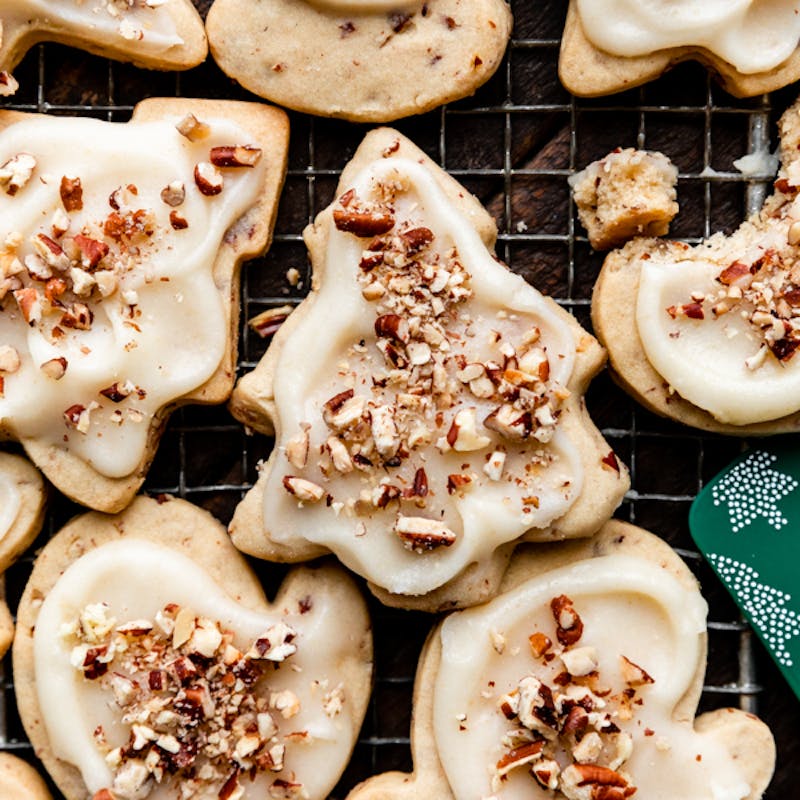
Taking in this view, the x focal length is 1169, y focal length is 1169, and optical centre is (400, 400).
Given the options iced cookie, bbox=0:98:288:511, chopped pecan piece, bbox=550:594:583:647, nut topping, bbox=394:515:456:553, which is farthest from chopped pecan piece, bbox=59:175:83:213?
chopped pecan piece, bbox=550:594:583:647

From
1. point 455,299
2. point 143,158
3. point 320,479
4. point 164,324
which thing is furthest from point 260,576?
point 143,158

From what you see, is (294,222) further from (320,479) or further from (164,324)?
(320,479)

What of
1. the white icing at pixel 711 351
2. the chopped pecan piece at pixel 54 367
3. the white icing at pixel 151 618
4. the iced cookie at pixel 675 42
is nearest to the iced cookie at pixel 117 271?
the chopped pecan piece at pixel 54 367

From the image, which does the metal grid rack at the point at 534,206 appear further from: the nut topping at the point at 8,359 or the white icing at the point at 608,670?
the nut topping at the point at 8,359

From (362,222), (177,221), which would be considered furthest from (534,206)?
(177,221)

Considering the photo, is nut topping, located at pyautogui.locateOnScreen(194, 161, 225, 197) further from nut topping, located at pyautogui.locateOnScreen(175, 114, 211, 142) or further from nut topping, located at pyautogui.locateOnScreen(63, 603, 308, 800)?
nut topping, located at pyautogui.locateOnScreen(63, 603, 308, 800)

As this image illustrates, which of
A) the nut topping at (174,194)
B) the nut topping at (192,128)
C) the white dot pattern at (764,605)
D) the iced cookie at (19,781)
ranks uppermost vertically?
the nut topping at (192,128)

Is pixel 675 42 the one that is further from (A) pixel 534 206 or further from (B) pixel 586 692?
(B) pixel 586 692
